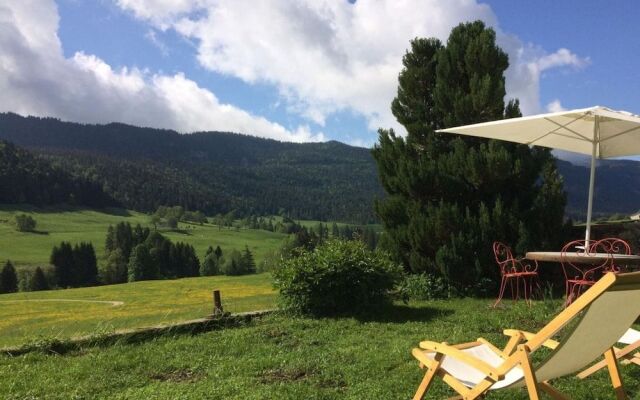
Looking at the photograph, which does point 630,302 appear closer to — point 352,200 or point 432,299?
point 432,299

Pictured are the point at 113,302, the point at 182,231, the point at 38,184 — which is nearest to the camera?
the point at 113,302

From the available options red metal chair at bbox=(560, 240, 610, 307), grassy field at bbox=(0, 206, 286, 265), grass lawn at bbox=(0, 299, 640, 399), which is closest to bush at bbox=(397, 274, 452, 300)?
red metal chair at bbox=(560, 240, 610, 307)

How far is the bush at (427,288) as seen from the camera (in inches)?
386

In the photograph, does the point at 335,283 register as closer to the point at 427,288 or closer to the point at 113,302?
the point at 427,288

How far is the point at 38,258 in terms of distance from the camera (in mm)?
82812

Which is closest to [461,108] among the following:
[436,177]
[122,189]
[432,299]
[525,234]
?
[436,177]

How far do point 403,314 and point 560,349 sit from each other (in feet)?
17.1

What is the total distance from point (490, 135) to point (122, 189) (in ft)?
506

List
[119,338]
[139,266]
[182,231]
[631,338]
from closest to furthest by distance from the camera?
[631,338] < [119,338] < [139,266] < [182,231]

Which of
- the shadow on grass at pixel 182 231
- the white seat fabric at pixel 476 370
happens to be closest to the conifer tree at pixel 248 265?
the shadow on grass at pixel 182 231

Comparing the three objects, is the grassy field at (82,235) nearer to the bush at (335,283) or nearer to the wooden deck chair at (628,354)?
the bush at (335,283)

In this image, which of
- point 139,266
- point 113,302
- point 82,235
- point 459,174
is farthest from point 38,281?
point 459,174

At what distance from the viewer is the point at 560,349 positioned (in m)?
2.73

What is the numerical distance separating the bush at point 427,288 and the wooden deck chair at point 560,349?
21.3ft
